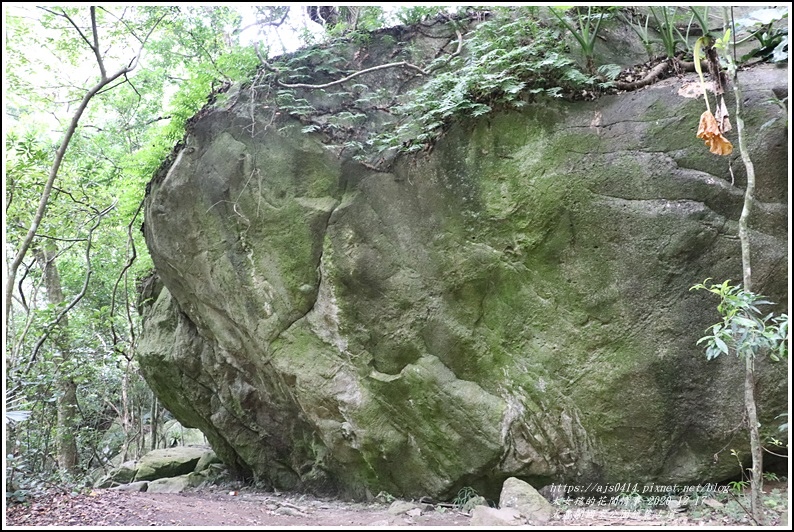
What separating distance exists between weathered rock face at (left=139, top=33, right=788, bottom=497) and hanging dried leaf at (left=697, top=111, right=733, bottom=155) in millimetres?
495

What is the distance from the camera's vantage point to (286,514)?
6.57 m

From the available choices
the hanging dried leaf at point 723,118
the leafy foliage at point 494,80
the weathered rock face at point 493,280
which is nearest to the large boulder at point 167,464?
the weathered rock face at point 493,280

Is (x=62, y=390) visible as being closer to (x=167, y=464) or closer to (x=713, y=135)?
(x=167, y=464)

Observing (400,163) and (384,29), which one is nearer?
(400,163)

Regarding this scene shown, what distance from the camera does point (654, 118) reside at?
5.40 metres

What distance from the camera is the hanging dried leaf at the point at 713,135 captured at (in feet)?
15.3

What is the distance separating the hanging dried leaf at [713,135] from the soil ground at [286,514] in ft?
10.4

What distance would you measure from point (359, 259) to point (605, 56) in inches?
150

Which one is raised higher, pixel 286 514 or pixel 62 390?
pixel 62 390

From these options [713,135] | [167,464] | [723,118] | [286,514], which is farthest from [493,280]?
[167,464]

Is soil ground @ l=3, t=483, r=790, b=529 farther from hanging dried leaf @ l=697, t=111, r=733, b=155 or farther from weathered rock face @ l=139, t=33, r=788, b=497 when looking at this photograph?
hanging dried leaf @ l=697, t=111, r=733, b=155

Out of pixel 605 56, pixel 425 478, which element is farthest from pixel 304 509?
pixel 605 56

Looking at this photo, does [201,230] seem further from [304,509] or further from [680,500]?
[680,500]

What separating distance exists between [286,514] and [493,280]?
Answer: 3.98 m
